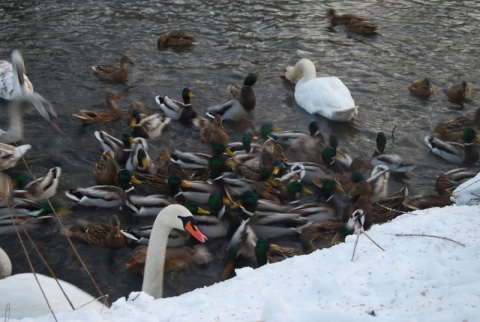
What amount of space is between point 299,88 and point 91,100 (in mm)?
3448

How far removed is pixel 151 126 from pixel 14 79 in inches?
87.7

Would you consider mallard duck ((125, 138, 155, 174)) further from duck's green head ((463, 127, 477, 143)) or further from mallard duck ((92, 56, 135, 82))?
duck's green head ((463, 127, 477, 143))

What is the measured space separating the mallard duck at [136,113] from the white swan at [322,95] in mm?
2670

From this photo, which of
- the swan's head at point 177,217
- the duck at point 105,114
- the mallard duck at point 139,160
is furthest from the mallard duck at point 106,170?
the swan's head at point 177,217

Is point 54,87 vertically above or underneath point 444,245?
underneath

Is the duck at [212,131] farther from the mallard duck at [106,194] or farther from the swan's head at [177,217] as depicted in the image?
the swan's head at [177,217]

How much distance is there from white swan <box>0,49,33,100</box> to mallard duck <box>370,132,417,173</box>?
509cm

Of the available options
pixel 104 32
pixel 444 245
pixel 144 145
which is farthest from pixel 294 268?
pixel 104 32

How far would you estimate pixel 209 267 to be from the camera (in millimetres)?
7375

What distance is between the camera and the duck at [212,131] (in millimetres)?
9906

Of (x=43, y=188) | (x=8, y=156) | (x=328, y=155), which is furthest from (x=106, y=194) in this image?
(x=328, y=155)

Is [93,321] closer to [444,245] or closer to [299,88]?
[444,245]

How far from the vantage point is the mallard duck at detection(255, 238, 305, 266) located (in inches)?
287

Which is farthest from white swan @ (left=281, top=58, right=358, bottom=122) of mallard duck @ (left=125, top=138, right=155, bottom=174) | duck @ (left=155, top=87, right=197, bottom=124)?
mallard duck @ (left=125, top=138, right=155, bottom=174)
